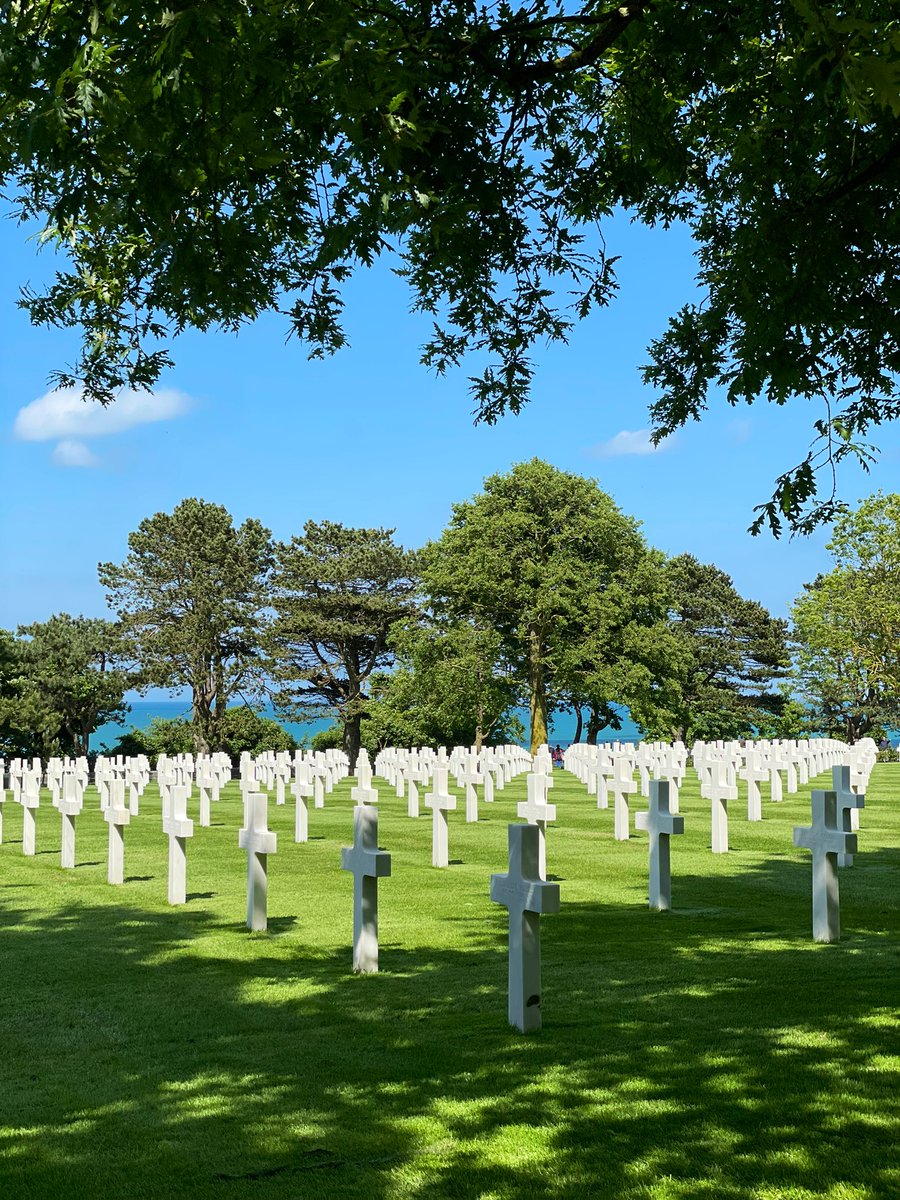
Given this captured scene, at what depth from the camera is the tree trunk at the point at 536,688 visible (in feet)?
149

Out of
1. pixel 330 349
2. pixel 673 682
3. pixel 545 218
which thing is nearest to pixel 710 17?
pixel 545 218

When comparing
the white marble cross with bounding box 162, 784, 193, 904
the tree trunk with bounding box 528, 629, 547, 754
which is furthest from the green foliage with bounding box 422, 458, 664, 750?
the white marble cross with bounding box 162, 784, 193, 904

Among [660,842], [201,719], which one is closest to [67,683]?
[201,719]

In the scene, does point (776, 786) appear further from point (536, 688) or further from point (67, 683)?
point (67, 683)

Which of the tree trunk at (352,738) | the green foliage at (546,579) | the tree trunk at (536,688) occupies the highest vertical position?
the green foliage at (546,579)

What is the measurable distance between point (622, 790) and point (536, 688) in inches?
1143

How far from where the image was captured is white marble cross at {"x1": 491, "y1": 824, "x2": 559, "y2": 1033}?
657 centimetres

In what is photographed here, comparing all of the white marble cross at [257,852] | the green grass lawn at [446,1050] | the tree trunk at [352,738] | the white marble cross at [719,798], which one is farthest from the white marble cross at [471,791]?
the tree trunk at [352,738]

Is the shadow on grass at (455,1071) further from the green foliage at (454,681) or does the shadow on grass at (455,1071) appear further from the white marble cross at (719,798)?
the green foliage at (454,681)

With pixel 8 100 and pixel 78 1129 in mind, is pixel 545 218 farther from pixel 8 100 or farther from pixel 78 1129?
pixel 78 1129

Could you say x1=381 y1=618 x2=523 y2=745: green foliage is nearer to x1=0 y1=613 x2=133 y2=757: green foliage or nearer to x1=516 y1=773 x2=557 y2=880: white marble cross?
x1=0 y1=613 x2=133 y2=757: green foliage

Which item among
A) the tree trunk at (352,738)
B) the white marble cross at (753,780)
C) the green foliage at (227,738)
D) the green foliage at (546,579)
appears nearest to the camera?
the white marble cross at (753,780)

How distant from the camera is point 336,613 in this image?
5894cm

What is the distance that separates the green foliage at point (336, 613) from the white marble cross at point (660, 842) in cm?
4613
